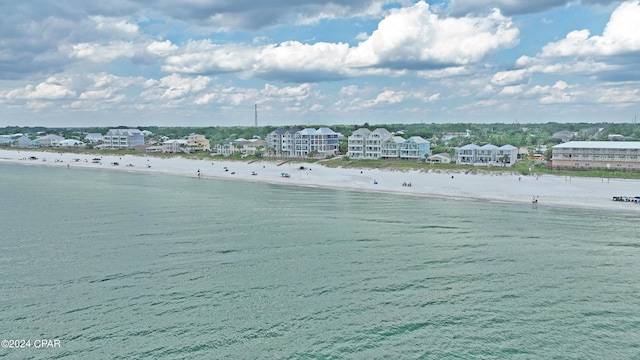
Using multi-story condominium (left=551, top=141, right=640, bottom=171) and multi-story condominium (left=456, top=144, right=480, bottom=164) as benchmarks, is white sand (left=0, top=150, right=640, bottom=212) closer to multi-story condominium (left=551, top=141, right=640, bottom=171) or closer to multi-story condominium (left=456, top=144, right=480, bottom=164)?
multi-story condominium (left=551, top=141, right=640, bottom=171)

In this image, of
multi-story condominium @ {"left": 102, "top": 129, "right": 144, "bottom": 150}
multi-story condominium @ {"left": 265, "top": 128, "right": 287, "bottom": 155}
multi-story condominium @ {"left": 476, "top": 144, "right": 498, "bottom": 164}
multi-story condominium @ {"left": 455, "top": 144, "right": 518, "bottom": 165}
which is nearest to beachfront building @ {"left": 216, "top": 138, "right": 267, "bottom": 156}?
multi-story condominium @ {"left": 265, "top": 128, "right": 287, "bottom": 155}

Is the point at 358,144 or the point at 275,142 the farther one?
the point at 275,142

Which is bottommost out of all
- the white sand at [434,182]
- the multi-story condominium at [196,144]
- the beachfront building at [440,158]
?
the white sand at [434,182]

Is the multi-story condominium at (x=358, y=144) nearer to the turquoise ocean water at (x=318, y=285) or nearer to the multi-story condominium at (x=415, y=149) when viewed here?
the multi-story condominium at (x=415, y=149)

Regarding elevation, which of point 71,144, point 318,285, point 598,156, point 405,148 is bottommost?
point 318,285

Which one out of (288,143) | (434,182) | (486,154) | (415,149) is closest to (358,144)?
(415,149)

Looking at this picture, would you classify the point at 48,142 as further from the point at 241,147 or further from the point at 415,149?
the point at 415,149

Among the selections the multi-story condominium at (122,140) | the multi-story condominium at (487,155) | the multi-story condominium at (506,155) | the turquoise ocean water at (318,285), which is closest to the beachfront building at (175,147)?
the multi-story condominium at (122,140)

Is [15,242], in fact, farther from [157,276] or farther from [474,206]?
[474,206]
